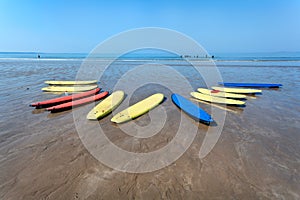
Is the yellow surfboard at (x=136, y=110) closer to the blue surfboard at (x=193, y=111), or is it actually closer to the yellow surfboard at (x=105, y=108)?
the yellow surfboard at (x=105, y=108)

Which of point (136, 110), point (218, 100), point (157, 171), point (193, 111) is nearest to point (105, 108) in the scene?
point (136, 110)

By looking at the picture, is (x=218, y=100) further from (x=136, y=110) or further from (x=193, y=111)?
(x=136, y=110)

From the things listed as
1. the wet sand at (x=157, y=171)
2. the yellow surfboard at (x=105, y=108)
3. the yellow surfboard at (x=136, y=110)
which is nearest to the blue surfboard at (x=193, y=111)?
the wet sand at (x=157, y=171)

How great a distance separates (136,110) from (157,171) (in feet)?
9.97

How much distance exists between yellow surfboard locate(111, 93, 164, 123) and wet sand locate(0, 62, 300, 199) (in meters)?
0.37

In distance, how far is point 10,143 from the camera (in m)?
3.71


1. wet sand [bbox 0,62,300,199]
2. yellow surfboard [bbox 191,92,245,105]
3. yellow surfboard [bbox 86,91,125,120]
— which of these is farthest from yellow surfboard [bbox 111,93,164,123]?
yellow surfboard [bbox 191,92,245,105]

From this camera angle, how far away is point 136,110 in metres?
5.78

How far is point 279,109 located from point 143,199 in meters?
6.24

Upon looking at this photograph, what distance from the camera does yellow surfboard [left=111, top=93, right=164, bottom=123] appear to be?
198 inches

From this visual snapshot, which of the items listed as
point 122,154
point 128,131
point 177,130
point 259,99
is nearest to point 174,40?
point 177,130

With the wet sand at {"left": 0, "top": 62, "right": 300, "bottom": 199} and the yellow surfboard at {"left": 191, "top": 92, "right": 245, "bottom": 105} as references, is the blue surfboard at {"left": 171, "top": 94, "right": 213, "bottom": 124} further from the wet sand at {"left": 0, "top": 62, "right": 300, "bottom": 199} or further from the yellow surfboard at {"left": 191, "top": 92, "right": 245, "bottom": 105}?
the yellow surfboard at {"left": 191, "top": 92, "right": 245, "bottom": 105}

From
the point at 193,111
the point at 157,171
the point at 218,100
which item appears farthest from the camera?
the point at 218,100

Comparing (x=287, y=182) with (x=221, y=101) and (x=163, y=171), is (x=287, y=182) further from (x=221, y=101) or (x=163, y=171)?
(x=221, y=101)
